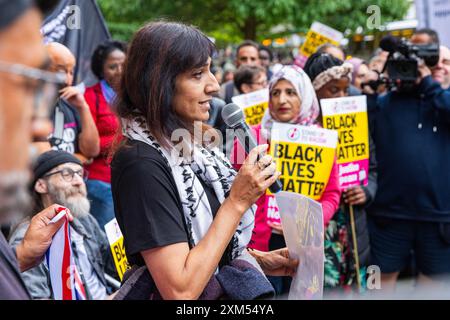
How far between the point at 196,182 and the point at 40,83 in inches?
44.3

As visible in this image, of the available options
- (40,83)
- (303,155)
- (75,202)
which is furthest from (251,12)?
(40,83)

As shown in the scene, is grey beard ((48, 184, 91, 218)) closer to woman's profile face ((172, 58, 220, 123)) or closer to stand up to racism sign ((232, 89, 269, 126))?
woman's profile face ((172, 58, 220, 123))

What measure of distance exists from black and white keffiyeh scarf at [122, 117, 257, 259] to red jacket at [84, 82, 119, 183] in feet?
9.35

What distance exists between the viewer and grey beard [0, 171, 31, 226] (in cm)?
71

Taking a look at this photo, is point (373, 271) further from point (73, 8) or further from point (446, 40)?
point (73, 8)

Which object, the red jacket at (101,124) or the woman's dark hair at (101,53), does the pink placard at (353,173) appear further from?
the woman's dark hair at (101,53)

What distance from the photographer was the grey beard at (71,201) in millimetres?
3451

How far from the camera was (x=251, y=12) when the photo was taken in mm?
15781

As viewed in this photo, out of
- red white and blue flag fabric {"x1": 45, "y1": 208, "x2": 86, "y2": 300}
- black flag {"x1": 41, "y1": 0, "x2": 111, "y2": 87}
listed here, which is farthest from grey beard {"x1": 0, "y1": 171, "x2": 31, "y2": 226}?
black flag {"x1": 41, "y1": 0, "x2": 111, "y2": 87}

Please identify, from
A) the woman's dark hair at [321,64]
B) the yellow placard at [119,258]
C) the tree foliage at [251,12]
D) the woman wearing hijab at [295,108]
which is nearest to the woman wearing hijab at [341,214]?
the woman's dark hair at [321,64]

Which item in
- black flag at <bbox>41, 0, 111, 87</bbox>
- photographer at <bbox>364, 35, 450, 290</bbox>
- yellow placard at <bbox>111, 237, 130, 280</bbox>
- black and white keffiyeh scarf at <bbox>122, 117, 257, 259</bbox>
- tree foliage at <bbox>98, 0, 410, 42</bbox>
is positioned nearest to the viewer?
black and white keffiyeh scarf at <bbox>122, 117, 257, 259</bbox>
